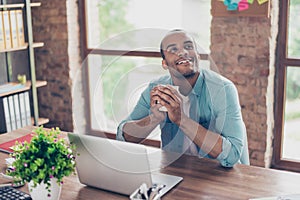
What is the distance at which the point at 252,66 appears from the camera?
10.7ft

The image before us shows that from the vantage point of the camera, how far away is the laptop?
1.59m

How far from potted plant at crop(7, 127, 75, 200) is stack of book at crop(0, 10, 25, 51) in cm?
230

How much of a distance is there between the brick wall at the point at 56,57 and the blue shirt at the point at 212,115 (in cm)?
221

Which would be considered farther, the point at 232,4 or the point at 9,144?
the point at 232,4

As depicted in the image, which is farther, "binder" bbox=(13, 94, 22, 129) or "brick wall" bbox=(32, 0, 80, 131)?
"brick wall" bbox=(32, 0, 80, 131)

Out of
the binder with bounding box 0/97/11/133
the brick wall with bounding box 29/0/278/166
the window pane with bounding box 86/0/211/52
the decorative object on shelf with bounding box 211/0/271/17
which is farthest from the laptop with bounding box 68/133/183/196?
the binder with bounding box 0/97/11/133

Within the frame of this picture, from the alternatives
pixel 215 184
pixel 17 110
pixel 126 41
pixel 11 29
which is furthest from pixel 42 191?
pixel 11 29

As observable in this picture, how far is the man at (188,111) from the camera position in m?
1.86

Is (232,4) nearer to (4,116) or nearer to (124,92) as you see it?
(124,92)

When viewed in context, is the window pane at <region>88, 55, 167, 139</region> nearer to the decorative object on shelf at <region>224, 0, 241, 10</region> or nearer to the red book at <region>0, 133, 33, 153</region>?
the red book at <region>0, 133, 33, 153</region>

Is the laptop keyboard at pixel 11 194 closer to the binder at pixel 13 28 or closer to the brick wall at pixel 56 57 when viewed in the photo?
the binder at pixel 13 28

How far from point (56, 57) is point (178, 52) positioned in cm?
248

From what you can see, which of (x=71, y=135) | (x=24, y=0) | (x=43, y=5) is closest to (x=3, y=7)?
(x=24, y=0)

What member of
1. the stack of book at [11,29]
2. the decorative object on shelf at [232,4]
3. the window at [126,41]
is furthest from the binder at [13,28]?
the decorative object on shelf at [232,4]
